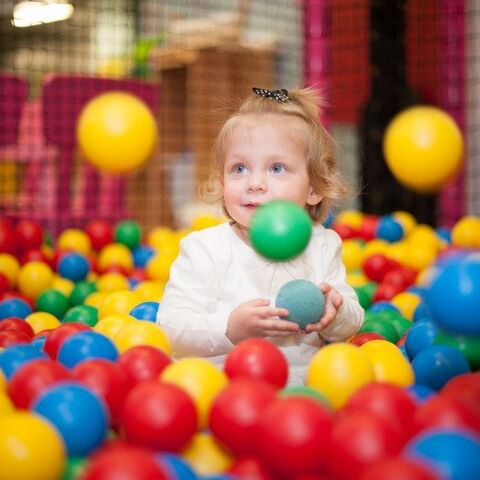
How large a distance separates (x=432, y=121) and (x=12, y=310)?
1305 mm

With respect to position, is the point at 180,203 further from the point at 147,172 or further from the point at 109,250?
the point at 109,250

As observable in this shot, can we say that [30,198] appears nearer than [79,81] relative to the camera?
No

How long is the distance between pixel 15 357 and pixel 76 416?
1.09 ft

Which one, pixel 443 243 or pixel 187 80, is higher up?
pixel 187 80

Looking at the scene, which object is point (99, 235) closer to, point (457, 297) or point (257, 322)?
point (257, 322)

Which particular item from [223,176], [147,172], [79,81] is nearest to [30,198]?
[79,81]

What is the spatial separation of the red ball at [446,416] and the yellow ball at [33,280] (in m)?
1.27

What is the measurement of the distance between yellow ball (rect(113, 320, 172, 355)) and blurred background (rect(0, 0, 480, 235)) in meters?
0.50

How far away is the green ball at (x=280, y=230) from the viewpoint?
3.43 feet

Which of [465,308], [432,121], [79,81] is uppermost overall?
[79,81]

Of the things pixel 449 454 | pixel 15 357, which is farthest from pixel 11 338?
pixel 449 454

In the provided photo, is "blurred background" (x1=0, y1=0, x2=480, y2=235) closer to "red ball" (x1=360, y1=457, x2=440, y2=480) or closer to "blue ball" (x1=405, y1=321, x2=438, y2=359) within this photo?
"blue ball" (x1=405, y1=321, x2=438, y2=359)

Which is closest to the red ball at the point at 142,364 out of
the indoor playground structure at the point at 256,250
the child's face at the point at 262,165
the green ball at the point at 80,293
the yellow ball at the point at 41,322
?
the indoor playground structure at the point at 256,250

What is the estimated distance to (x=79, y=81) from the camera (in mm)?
2773
